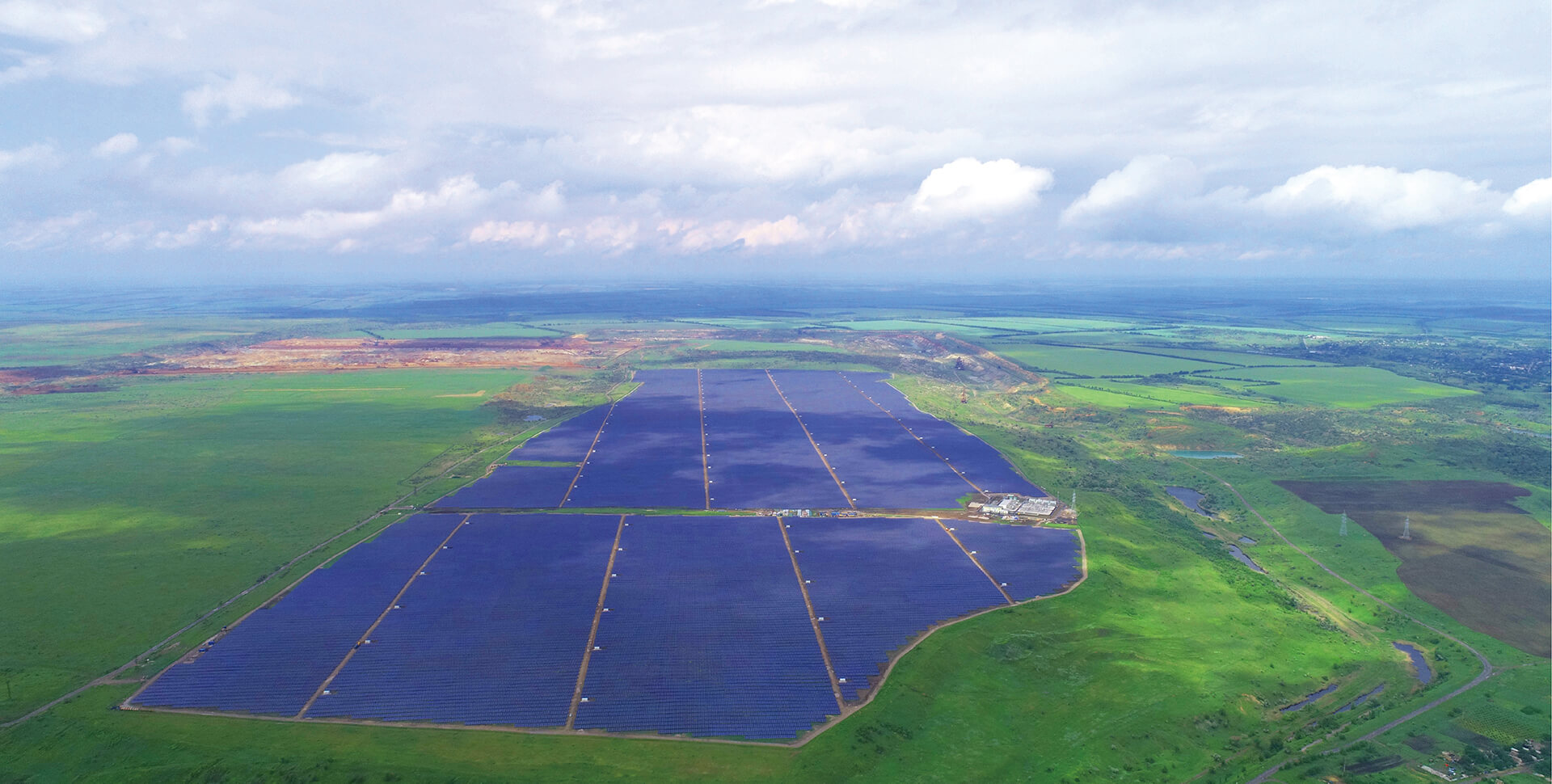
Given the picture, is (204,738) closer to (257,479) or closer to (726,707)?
(726,707)

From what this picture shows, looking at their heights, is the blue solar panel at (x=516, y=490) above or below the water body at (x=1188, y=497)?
above

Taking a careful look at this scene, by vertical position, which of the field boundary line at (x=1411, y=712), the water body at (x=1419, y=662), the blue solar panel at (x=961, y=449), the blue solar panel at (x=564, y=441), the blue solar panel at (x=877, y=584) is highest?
the blue solar panel at (x=564, y=441)

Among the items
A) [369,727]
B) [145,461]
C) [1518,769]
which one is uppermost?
[145,461]

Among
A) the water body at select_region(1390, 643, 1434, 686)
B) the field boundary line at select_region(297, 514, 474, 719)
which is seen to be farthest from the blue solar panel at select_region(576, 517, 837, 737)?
the water body at select_region(1390, 643, 1434, 686)

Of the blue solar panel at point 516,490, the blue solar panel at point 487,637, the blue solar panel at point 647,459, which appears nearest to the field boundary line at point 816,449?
the blue solar panel at point 647,459

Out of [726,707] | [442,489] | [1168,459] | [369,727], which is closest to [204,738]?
[369,727]

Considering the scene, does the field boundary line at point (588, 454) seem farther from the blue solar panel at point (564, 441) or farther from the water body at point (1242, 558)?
the water body at point (1242, 558)
